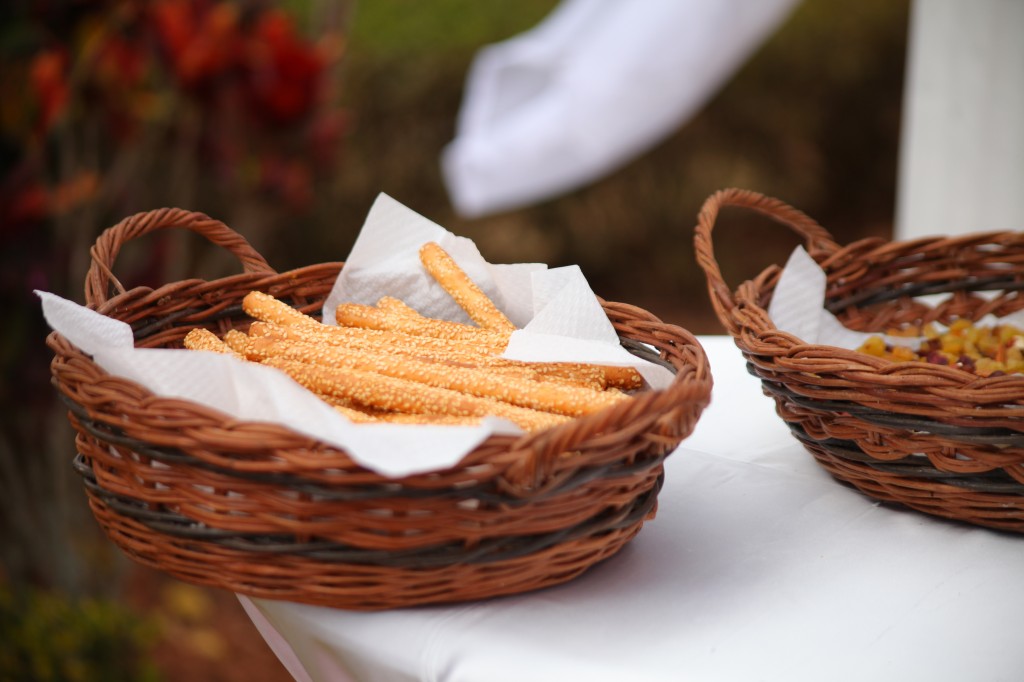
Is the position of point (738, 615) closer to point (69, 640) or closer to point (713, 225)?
point (713, 225)

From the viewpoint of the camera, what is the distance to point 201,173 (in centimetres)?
222

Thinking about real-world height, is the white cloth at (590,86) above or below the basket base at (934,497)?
above

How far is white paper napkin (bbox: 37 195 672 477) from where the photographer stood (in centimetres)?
64

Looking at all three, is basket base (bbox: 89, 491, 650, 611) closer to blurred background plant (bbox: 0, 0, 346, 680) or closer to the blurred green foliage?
blurred background plant (bbox: 0, 0, 346, 680)

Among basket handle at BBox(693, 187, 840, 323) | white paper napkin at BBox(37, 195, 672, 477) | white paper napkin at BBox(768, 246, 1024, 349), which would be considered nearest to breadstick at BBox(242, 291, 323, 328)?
white paper napkin at BBox(37, 195, 672, 477)

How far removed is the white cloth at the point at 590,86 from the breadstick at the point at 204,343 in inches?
74.4

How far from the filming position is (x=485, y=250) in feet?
13.1

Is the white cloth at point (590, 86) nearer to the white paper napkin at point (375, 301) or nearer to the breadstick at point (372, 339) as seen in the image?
the white paper napkin at point (375, 301)

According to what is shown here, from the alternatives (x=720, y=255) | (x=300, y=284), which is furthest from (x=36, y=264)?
(x=720, y=255)

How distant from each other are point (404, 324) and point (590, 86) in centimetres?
181

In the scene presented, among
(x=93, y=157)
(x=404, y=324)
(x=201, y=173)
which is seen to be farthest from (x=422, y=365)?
(x=201, y=173)

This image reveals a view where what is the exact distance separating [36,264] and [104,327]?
100 centimetres

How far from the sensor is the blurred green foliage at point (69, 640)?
70.4 inches

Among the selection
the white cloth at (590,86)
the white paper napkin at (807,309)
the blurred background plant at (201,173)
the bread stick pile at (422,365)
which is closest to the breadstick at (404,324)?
the bread stick pile at (422,365)
